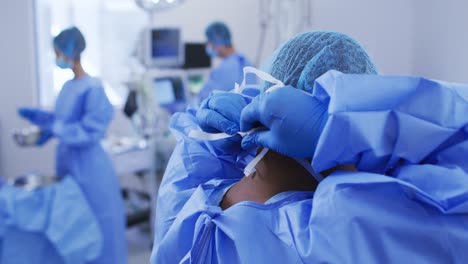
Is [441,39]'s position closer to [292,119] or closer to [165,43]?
[165,43]

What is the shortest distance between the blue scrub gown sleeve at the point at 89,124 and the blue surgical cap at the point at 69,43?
0.21m

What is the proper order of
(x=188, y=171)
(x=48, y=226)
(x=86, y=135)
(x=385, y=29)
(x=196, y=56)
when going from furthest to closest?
(x=196, y=56) < (x=385, y=29) < (x=86, y=135) < (x=48, y=226) < (x=188, y=171)

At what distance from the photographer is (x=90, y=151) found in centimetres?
256

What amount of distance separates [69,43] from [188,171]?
1870 millimetres

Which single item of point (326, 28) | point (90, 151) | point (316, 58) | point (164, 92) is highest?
point (326, 28)

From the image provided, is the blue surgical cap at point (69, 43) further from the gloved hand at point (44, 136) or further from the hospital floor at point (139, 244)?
the hospital floor at point (139, 244)

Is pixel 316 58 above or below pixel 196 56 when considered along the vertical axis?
above

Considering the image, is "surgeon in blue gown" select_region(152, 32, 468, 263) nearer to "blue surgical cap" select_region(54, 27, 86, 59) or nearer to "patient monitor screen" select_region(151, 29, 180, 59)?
"blue surgical cap" select_region(54, 27, 86, 59)

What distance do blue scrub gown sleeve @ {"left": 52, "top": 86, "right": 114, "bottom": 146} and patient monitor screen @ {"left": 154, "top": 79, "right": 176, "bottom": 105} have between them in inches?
27.9

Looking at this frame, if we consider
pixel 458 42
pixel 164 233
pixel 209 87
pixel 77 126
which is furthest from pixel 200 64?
pixel 164 233

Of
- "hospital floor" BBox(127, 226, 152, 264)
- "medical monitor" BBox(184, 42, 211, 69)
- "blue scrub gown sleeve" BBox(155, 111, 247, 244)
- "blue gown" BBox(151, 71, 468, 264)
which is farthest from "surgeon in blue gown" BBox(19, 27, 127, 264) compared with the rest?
"blue gown" BBox(151, 71, 468, 264)

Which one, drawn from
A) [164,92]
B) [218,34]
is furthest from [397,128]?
[218,34]

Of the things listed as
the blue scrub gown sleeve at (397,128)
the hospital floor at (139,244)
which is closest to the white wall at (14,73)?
the hospital floor at (139,244)

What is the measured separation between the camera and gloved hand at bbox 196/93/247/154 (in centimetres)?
78
